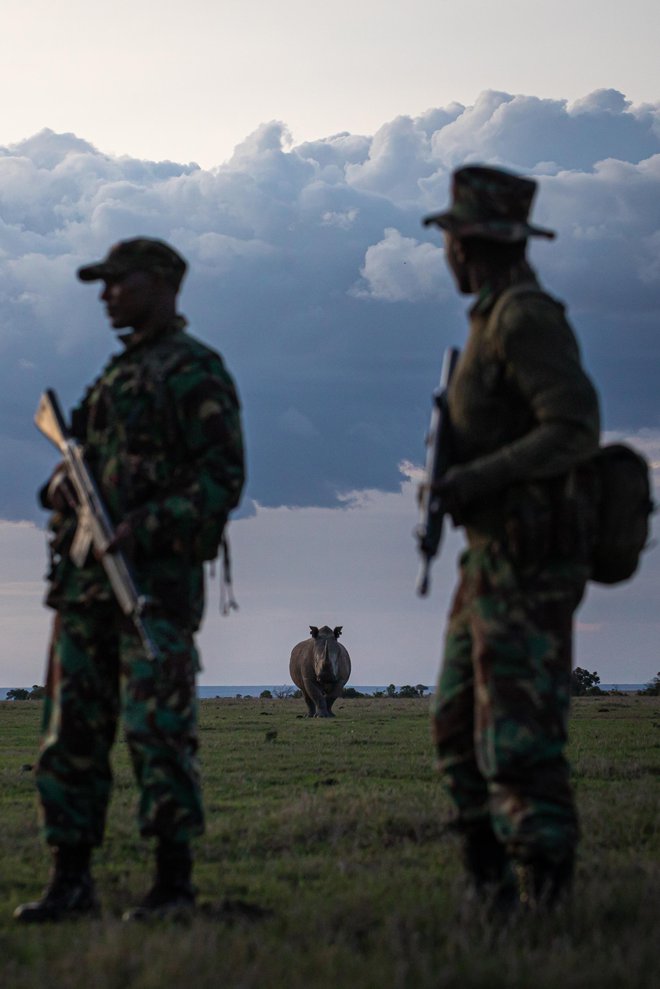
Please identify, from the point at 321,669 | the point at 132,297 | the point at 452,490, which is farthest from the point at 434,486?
the point at 321,669

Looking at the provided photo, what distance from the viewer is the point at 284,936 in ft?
15.1

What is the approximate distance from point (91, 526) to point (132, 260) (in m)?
1.20

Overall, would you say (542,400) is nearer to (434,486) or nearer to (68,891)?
(434,486)

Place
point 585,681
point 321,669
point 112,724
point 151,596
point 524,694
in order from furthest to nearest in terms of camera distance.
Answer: point 585,681 → point 321,669 → point 112,724 → point 151,596 → point 524,694

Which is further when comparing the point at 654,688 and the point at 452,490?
the point at 654,688

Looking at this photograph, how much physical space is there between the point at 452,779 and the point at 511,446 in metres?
1.38

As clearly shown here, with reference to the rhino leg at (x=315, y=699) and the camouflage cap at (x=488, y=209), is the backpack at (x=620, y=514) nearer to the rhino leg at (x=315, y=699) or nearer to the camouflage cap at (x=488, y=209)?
the camouflage cap at (x=488, y=209)

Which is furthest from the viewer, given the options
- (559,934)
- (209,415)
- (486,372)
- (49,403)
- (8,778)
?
(8,778)

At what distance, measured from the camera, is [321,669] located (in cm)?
3178

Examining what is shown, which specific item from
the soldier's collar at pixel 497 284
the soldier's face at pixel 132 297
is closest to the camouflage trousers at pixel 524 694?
the soldier's collar at pixel 497 284

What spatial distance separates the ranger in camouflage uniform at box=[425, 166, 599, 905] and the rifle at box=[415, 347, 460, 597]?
0.04 metres

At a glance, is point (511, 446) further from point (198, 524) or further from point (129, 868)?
point (129, 868)

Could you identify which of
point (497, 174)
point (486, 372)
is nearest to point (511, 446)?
point (486, 372)

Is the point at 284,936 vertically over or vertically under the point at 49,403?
under
